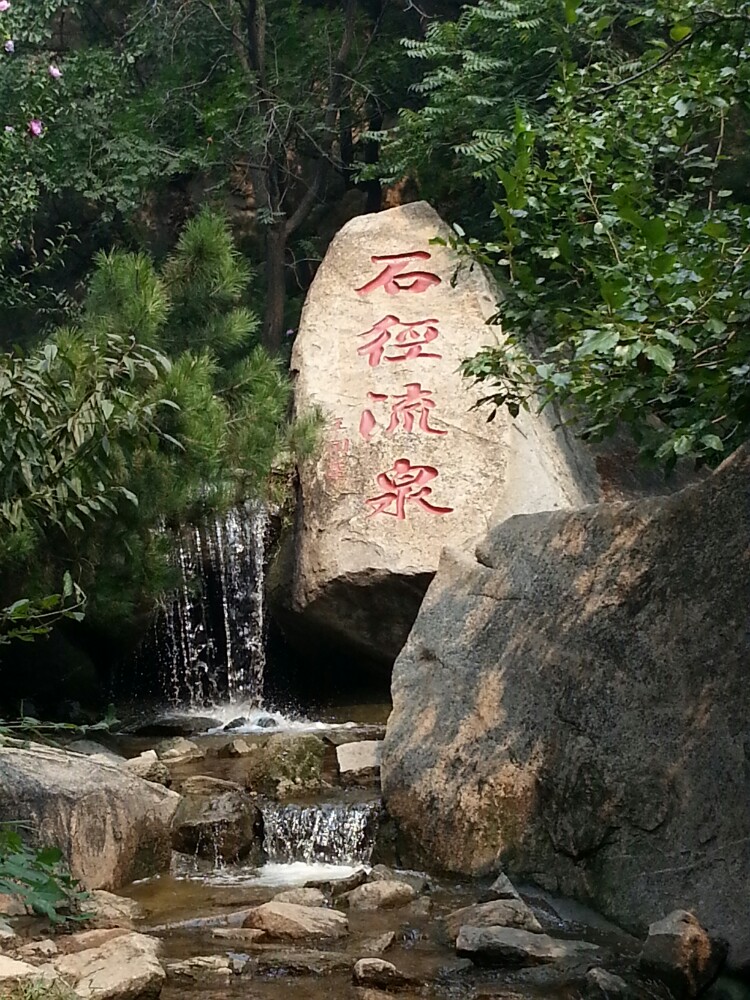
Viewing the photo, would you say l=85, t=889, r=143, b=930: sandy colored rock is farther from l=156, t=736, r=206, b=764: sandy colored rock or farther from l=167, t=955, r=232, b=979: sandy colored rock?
l=156, t=736, r=206, b=764: sandy colored rock

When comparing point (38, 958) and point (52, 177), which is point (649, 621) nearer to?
point (38, 958)

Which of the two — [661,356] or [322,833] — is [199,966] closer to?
[322,833]

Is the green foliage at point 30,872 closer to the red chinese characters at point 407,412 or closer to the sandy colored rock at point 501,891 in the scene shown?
the sandy colored rock at point 501,891

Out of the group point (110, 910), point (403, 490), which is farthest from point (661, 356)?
point (403, 490)

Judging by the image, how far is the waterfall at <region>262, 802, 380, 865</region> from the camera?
491 centimetres

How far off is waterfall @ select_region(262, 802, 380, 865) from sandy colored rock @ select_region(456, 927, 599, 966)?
1278mm

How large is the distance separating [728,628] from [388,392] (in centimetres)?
436

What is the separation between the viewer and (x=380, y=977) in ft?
11.3

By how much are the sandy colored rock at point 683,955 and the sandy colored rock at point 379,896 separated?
44.3 inches

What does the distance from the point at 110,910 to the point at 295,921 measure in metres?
0.71

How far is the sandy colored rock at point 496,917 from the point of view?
3.73 m

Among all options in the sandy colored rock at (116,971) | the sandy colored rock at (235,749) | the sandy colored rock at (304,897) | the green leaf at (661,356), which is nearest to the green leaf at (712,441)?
the green leaf at (661,356)

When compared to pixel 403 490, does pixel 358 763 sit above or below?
below

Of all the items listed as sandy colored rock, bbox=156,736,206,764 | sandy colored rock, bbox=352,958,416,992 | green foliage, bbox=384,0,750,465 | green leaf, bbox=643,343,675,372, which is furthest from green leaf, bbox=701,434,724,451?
sandy colored rock, bbox=156,736,206,764
